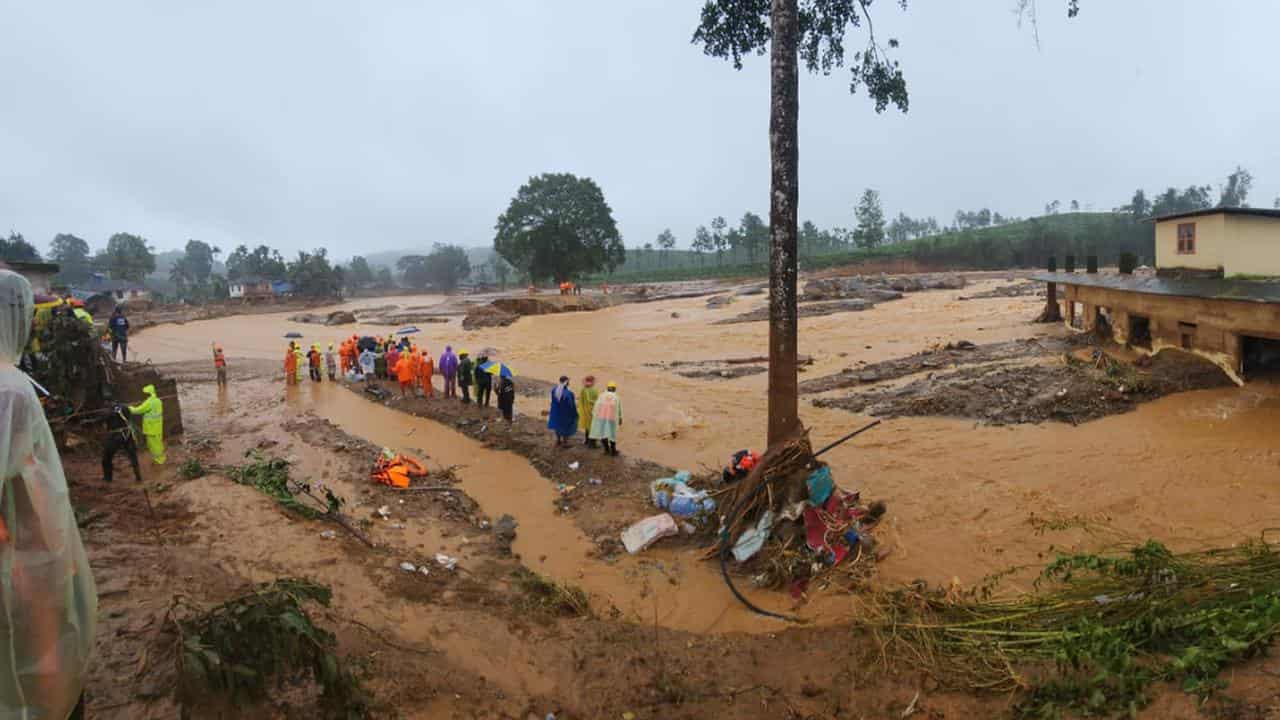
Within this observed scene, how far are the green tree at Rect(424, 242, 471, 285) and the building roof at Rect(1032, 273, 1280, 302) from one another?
7702 cm

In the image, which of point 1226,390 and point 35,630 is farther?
point 1226,390

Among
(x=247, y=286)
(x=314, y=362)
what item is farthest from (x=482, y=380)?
(x=247, y=286)

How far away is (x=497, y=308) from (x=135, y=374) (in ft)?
83.8

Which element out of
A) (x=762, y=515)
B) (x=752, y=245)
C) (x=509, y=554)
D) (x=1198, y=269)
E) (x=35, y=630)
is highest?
(x=752, y=245)

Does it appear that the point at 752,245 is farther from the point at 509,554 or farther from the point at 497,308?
the point at 509,554

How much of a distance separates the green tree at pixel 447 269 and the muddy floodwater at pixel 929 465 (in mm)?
68481

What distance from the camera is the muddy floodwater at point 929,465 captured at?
6535 millimetres

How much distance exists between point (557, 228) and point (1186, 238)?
41.5m

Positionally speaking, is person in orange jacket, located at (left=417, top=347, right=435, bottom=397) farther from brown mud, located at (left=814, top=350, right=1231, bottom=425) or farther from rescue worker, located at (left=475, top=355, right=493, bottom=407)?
brown mud, located at (left=814, top=350, right=1231, bottom=425)

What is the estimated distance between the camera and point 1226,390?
10734 millimetres

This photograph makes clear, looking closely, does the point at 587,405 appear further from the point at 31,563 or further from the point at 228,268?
the point at 228,268

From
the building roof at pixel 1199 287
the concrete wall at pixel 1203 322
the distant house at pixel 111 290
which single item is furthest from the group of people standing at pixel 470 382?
the distant house at pixel 111 290

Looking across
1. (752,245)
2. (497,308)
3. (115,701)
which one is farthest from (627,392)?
(752,245)

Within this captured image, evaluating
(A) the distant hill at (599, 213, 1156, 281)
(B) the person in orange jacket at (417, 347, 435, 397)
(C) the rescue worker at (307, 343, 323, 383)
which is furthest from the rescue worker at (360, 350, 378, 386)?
(A) the distant hill at (599, 213, 1156, 281)
